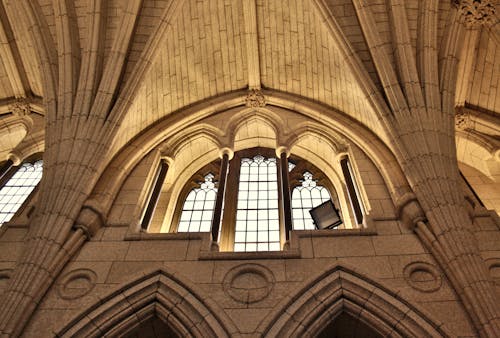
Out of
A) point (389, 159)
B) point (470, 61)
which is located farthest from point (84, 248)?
point (470, 61)

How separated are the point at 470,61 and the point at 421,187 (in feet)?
13.6

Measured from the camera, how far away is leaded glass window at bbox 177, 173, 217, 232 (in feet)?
31.1

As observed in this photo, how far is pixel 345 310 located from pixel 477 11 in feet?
22.0

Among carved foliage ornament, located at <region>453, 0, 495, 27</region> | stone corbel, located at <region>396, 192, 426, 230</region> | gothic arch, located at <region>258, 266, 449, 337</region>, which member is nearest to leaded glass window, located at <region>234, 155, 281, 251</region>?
gothic arch, located at <region>258, 266, 449, 337</region>

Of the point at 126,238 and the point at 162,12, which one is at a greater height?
the point at 162,12

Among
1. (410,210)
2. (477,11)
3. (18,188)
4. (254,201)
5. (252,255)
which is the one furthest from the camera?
(18,188)

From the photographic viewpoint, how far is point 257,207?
32.0 ft

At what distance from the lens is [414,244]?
7625mm

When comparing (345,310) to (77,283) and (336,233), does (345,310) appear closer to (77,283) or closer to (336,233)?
(336,233)

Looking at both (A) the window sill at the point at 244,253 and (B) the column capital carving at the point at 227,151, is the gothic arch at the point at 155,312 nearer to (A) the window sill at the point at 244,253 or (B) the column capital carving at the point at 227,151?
(A) the window sill at the point at 244,253

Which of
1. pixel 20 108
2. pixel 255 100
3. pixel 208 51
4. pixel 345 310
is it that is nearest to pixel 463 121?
pixel 255 100

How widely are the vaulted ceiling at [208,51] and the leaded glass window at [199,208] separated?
1.82 meters

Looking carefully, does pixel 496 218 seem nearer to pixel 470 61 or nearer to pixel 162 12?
pixel 470 61

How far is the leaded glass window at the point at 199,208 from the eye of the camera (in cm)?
949
